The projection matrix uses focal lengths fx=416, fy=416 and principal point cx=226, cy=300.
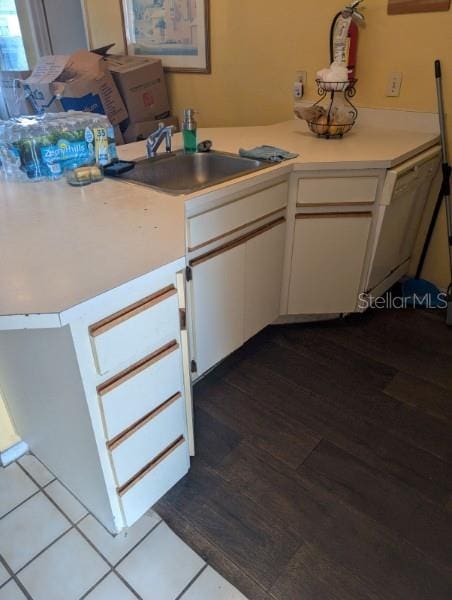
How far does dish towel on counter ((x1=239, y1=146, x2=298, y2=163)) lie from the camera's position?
1669 millimetres

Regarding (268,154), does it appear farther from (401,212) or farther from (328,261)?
(401,212)

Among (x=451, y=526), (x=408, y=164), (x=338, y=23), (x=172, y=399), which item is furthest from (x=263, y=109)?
(x=451, y=526)

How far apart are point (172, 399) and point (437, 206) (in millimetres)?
1817

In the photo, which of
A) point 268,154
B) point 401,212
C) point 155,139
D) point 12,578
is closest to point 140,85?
point 155,139

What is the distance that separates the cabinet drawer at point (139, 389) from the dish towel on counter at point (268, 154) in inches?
37.1

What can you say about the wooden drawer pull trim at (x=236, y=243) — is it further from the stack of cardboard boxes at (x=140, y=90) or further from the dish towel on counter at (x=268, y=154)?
the stack of cardboard boxes at (x=140, y=90)

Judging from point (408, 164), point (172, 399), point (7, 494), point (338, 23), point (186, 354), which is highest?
point (338, 23)

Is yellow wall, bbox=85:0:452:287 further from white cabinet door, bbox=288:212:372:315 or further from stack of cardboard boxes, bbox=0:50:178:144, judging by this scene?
white cabinet door, bbox=288:212:372:315

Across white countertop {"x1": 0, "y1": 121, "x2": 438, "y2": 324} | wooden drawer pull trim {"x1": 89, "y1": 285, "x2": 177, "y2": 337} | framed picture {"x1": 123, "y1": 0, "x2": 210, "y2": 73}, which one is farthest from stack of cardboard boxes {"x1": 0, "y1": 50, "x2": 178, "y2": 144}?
wooden drawer pull trim {"x1": 89, "y1": 285, "x2": 177, "y2": 337}

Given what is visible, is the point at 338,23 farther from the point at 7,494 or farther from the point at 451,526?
the point at 7,494

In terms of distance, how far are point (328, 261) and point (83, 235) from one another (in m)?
1.24

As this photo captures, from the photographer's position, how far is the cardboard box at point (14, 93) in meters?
2.70

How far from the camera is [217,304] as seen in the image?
5.26ft

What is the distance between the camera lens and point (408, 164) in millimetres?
1826
